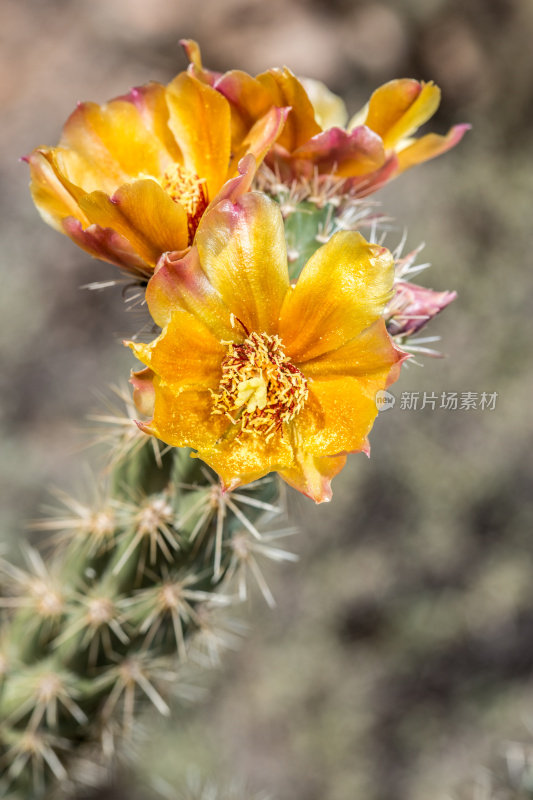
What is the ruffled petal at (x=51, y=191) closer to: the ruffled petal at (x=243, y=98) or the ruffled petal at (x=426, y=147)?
the ruffled petal at (x=243, y=98)

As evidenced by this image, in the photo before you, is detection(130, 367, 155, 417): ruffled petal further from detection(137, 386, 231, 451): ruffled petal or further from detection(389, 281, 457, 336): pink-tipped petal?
detection(389, 281, 457, 336): pink-tipped petal

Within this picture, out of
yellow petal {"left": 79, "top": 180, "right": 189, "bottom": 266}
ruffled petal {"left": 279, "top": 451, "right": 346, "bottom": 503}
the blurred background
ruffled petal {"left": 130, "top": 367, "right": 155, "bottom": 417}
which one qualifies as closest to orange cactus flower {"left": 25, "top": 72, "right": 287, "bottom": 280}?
yellow petal {"left": 79, "top": 180, "right": 189, "bottom": 266}

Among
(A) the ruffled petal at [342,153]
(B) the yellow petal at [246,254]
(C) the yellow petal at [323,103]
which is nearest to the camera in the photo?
(B) the yellow petal at [246,254]

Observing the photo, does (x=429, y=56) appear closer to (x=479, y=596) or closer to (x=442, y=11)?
(x=442, y=11)

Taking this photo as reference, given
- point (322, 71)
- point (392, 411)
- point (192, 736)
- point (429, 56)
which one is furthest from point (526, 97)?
point (192, 736)

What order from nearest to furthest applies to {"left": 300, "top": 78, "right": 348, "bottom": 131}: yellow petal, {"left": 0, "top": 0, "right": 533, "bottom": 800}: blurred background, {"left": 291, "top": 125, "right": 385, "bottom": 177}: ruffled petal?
{"left": 291, "top": 125, "right": 385, "bottom": 177}: ruffled petal, {"left": 300, "top": 78, "right": 348, "bottom": 131}: yellow petal, {"left": 0, "top": 0, "right": 533, "bottom": 800}: blurred background

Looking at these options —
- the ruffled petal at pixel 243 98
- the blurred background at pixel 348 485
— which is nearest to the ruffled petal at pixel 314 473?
the ruffled petal at pixel 243 98
